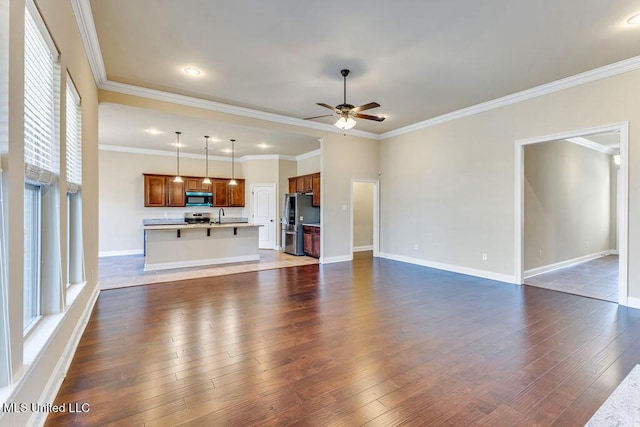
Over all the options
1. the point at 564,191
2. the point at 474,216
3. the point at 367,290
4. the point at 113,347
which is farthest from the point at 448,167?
the point at 113,347

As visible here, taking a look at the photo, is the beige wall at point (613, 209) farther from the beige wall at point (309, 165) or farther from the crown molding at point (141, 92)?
Answer: the beige wall at point (309, 165)

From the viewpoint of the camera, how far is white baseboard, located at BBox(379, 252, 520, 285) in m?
5.16

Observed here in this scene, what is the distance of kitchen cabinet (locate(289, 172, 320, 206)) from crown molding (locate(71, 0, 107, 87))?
4.71 metres

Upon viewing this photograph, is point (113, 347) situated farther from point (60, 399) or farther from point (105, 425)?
point (105, 425)

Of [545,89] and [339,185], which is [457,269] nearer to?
[339,185]

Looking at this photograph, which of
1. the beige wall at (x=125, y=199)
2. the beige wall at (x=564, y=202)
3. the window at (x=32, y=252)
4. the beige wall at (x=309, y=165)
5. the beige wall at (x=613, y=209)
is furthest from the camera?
the beige wall at (x=309, y=165)

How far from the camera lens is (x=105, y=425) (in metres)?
1.76

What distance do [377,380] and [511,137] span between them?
4.65 metres

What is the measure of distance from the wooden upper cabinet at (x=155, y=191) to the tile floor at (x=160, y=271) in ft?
5.51

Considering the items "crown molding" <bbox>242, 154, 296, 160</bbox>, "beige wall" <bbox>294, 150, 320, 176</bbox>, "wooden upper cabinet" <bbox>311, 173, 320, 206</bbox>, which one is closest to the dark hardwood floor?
"wooden upper cabinet" <bbox>311, 173, 320, 206</bbox>

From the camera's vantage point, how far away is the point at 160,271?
232 inches

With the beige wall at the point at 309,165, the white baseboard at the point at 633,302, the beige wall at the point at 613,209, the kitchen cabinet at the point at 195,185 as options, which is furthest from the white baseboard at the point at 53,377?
the beige wall at the point at 613,209

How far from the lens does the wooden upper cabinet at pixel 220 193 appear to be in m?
9.50

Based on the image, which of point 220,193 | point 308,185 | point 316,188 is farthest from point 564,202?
point 220,193
